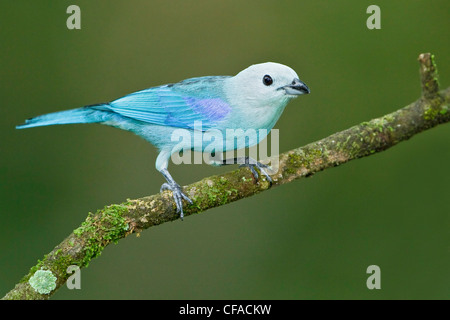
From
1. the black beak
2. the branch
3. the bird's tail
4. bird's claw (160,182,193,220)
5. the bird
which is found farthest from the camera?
the bird's tail

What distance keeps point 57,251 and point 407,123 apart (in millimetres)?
2524

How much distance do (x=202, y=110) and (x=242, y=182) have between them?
2.23ft

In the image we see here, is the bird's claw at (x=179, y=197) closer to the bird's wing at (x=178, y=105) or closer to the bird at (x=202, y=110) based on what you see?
the bird at (x=202, y=110)

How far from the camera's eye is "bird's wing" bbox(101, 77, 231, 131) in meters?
3.98

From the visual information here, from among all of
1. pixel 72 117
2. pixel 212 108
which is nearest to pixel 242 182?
pixel 212 108

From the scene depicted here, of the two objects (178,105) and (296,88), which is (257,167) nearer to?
(296,88)

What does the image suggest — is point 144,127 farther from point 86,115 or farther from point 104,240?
point 104,240

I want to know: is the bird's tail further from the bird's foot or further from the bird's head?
the bird's foot

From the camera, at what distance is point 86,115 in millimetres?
4180

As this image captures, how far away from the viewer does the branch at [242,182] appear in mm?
3092

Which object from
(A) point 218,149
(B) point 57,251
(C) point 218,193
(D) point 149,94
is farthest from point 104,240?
(D) point 149,94

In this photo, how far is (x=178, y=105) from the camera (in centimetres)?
413

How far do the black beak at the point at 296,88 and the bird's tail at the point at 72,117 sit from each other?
1.45 m

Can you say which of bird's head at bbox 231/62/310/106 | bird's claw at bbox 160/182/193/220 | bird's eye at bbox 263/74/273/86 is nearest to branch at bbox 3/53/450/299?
bird's claw at bbox 160/182/193/220
